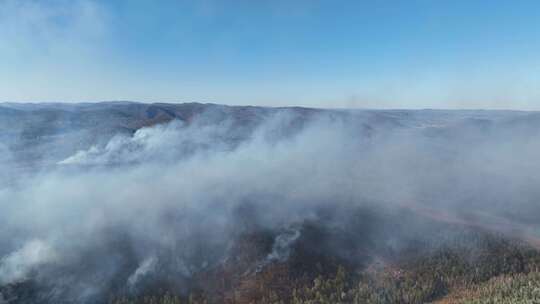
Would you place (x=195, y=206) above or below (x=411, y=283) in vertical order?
above

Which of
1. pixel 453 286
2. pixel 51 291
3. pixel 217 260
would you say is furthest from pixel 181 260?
pixel 453 286

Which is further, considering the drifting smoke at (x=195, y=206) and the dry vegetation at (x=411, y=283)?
the drifting smoke at (x=195, y=206)

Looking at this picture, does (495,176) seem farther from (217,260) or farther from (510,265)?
(217,260)

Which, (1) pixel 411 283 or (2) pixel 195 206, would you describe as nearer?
(1) pixel 411 283

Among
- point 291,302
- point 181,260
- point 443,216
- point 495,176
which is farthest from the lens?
point 495,176

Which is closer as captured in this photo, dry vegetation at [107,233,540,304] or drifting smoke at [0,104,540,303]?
dry vegetation at [107,233,540,304]

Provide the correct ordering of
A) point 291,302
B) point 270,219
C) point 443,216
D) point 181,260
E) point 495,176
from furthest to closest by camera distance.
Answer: point 495,176, point 443,216, point 270,219, point 181,260, point 291,302

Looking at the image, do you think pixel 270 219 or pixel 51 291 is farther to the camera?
pixel 270 219
